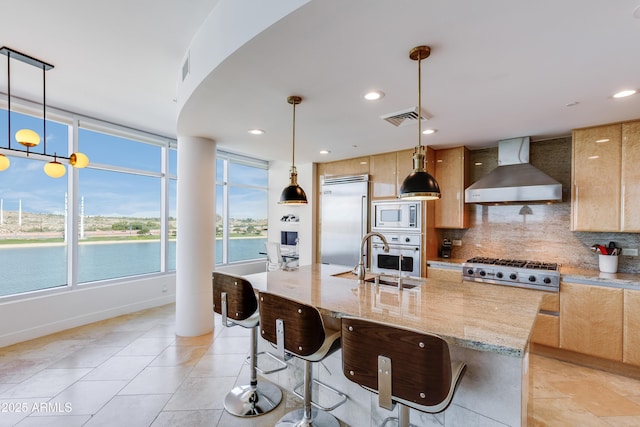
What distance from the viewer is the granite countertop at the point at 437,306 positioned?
1236 millimetres

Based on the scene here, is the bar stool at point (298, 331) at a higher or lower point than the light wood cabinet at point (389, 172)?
lower

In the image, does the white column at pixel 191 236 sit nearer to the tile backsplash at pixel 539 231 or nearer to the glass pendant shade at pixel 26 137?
the glass pendant shade at pixel 26 137

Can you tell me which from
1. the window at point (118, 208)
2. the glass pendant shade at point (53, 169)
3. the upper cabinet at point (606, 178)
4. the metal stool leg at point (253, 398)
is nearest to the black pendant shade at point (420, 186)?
the metal stool leg at point (253, 398)

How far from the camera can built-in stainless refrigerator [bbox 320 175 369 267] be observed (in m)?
4.33

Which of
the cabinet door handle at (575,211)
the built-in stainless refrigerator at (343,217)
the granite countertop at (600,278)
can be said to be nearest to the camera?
the granite countertop at (600,278)

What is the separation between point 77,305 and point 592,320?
6.00 metres

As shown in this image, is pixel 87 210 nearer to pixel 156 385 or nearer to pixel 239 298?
pixel 156 385

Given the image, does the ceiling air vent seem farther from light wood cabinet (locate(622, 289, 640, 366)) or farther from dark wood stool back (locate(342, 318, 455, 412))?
light wood cabinet (locate(622, 289, 640, 366))

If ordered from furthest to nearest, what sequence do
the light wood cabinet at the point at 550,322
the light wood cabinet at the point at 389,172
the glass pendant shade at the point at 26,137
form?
the light wood cabinet at the point at 389,172, the light wood cabinet at the point at 550,322, the glass pendant shade at the point at 26,137

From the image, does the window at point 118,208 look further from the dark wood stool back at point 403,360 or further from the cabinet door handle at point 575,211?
the cabinet door handle at point 575,211

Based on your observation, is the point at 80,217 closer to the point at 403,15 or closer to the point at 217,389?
the point at 217,389

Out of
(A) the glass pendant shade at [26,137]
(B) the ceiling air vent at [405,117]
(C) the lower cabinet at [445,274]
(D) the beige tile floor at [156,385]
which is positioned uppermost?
(B) the ceiling air vent at [405,117]

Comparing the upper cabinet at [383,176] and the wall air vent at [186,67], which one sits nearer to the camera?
the wall air vent at [186,67]

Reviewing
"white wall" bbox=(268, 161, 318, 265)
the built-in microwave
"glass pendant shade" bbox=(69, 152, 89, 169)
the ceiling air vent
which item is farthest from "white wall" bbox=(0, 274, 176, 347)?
the ceiling air vent
